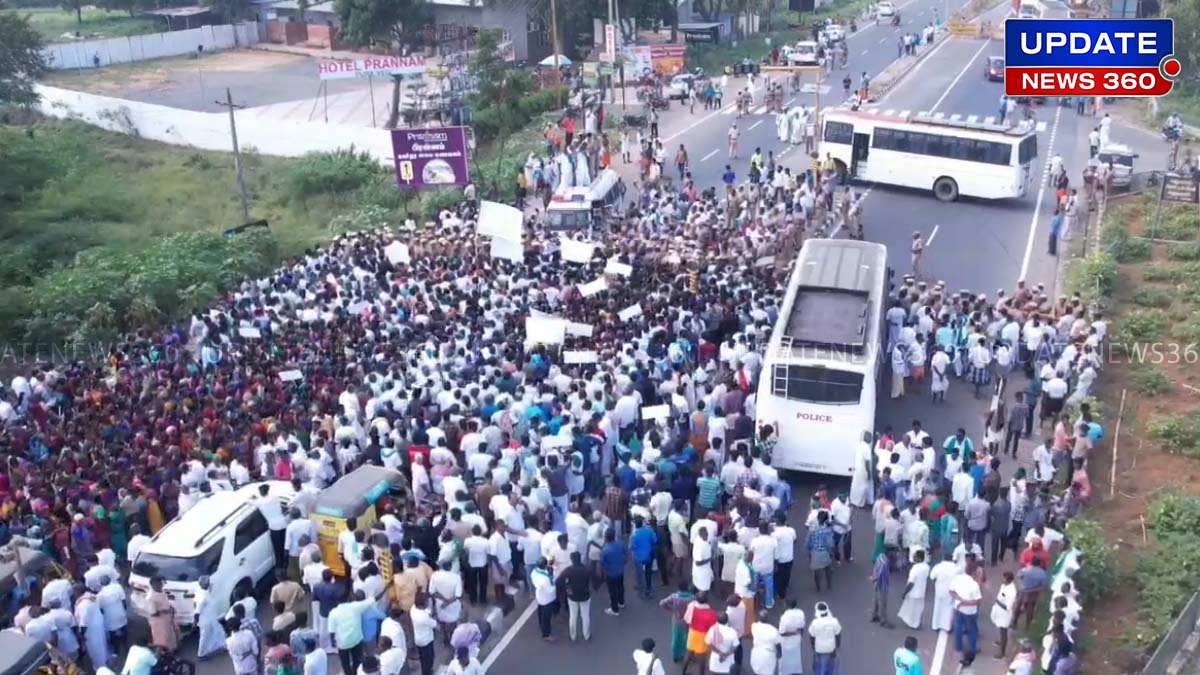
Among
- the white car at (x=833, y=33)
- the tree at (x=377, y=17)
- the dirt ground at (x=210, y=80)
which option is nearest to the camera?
the tree at (x=377, y=17)

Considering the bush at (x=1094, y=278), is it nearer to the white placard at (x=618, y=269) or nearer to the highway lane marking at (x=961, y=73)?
the white placard at (x=618, y=269)

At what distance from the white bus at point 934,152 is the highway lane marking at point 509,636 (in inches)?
797

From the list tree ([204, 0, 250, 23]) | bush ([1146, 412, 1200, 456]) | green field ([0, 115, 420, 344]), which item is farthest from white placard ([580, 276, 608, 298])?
tree ([204, 0, 250, 23])

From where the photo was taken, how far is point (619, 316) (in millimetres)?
18531

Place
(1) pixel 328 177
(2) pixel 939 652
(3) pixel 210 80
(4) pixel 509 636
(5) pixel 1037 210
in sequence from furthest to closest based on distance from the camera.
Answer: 1. (3) pixel 210 80
2. (1) pixel 328 177
3. (5) pixel 1037 210
4. (4) pixel 509 636
5. (2) pixel 939 652

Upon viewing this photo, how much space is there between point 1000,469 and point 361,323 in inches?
404

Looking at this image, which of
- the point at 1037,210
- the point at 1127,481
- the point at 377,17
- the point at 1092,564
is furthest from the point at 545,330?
the point at 377,17

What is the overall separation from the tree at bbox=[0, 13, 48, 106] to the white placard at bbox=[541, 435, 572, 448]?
41723 mm

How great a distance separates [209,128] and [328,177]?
35.6ft

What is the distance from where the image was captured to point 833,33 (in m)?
60.5

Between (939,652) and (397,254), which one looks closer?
(939,652)

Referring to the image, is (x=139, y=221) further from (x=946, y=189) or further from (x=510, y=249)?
(x=946, y=189)

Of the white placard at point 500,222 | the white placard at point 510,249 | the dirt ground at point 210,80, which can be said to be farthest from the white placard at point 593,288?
the dirt ground at point 210,80

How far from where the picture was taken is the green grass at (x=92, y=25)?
233 ft
